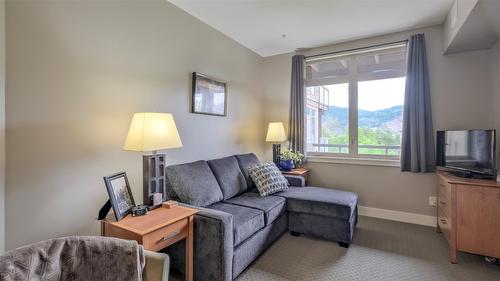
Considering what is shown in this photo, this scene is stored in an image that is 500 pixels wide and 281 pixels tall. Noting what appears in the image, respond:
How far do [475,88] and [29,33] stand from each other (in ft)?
14.0

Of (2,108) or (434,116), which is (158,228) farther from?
(434,116)

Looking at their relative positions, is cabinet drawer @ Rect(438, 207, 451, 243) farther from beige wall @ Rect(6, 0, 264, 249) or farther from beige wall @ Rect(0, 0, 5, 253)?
beige wall @ Rect(0, 0, 5, 253)

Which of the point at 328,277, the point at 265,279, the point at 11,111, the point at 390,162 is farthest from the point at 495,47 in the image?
the point at 11,111

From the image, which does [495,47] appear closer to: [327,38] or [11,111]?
[327,38]

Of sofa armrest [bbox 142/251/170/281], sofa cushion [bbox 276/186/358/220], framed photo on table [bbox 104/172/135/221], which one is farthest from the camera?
sofa cushion [bbox 276/186/358/220]

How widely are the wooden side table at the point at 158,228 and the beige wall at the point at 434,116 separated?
2545 millimetres

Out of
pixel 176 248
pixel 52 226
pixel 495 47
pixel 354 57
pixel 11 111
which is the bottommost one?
pixel 176 248

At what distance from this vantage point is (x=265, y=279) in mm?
1966

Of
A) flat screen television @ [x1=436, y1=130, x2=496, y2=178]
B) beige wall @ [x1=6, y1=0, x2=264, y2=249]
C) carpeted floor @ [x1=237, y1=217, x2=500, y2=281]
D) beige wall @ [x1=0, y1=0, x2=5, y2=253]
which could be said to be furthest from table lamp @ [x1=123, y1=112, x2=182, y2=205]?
flat screen television @ [x1=436, y1=130, x2=496, y2=178]

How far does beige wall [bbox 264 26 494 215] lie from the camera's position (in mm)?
2830

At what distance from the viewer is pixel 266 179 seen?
2.88 metres

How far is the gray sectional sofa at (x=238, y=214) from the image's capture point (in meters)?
1.77

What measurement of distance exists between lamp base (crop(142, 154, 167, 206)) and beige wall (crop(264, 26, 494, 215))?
2564mm

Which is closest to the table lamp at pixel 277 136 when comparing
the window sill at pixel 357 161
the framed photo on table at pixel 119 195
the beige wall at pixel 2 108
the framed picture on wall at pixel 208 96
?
the window sill at pixel 357 161
